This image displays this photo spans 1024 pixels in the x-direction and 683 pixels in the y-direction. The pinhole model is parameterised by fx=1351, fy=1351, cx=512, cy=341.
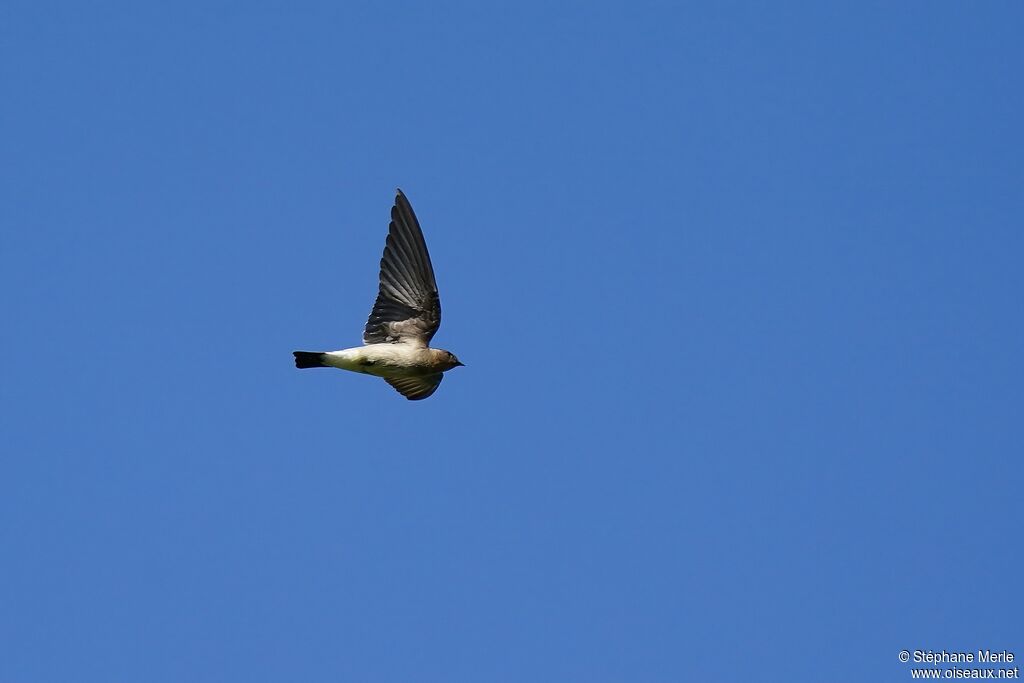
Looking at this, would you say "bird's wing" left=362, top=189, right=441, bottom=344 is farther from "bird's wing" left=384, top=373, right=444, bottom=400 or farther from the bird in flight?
"bird's wing" left=384, top=373, right=444, bottom=400

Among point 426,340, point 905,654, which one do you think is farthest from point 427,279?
point 905,654

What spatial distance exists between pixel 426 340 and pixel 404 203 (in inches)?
52.2

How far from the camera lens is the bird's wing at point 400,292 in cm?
1284

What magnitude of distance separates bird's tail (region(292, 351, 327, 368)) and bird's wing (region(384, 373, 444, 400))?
0.92 metres

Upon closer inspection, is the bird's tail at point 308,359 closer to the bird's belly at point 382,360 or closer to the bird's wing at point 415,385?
the bird's belly at point 382,360

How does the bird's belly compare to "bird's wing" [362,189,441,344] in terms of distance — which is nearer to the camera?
the bird's belly

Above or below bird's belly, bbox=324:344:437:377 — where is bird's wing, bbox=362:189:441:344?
above

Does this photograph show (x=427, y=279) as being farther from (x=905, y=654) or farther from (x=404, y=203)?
(x=905, y=654)

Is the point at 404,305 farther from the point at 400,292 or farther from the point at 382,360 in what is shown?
the point at 382,360

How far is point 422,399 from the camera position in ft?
43.3

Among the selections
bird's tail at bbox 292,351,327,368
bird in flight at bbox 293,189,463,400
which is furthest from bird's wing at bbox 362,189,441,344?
bird's tail at bbox 292,351,327,368

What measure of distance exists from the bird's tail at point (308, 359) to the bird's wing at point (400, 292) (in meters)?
0.63

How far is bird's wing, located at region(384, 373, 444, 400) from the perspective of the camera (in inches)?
516

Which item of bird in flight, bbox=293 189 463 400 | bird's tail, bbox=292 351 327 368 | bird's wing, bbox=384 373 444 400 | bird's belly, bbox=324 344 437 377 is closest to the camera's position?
bird's tail, bbox=292 351 327 368
